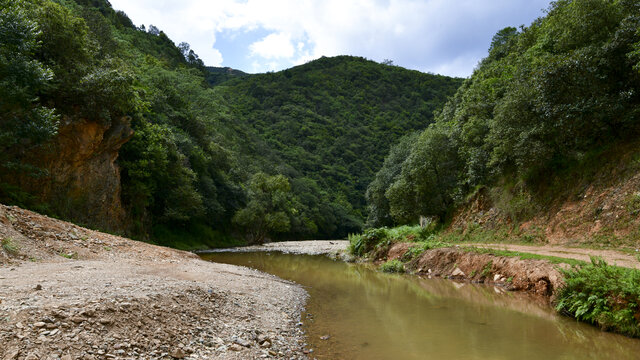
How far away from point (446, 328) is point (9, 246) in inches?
531

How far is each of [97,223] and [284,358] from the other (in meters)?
22.0

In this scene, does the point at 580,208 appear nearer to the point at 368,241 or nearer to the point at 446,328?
the point at 446,328

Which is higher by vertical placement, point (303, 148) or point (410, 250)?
point (303, 148)

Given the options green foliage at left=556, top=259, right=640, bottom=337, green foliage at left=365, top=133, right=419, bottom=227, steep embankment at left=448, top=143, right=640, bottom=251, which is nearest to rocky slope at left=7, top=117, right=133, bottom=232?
green foliage at left=556, top=259, right=640, bottom=337

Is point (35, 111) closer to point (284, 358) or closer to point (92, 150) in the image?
point (92, 150)

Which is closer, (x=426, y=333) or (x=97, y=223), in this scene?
(x=426, y=333)

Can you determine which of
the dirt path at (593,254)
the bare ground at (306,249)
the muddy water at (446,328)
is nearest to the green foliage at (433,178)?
the bare ground at (306,249)

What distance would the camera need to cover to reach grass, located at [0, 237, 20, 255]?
1023cm

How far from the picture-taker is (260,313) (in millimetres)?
9398

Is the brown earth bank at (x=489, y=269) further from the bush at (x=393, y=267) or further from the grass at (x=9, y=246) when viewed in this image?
the grass at (x=9, y=246)

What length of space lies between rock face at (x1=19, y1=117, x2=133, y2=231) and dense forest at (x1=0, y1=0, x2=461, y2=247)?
8 centimetres

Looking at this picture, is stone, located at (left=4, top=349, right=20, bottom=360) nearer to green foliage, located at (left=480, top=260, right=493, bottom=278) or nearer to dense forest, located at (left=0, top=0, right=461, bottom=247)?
dense forest, located at (left=0, top=0, right=461, bottom=247)

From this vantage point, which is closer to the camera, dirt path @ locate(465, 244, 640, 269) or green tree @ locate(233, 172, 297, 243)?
dirt path @ locate(465, 244, 640, 269)

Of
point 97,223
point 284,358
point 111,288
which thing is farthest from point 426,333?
point 97,223
